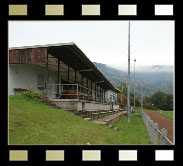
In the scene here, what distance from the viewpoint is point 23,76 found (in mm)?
16266

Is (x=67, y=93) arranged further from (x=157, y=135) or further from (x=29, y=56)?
(x=157, y=135)

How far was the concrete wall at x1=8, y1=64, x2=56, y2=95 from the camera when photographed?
1524cm

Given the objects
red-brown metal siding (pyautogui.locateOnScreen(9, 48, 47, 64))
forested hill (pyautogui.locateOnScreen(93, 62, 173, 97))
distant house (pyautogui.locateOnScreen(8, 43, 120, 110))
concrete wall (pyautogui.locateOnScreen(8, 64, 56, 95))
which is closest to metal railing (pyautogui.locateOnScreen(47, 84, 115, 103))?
distant house (pyautogui.locateOnScreen(8, 43, 120, 110))

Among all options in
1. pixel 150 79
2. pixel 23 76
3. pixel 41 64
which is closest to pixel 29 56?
pixel 41 64

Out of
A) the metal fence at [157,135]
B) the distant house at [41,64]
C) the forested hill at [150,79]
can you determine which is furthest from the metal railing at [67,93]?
the forested hill at [150,79]

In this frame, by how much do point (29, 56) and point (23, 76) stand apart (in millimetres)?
3199

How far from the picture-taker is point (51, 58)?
16.0 meters

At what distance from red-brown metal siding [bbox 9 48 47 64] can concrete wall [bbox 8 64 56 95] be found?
5.00 ft

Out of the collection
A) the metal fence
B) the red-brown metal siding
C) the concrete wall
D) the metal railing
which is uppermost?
the red-brown metal siding

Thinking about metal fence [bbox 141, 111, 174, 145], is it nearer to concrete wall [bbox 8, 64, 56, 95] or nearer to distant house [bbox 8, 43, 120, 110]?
distant house [bbox 8, 43, 120, 110]

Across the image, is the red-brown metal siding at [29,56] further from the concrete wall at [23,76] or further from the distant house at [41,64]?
the concrete wall at [23,76]

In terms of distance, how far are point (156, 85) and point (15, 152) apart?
11579cm

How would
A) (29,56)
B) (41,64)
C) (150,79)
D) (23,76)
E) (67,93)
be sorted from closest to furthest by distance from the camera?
1. (29,56)
2. (23,76)
3. (41,64)
4. (67,93)
5. (150,79)
